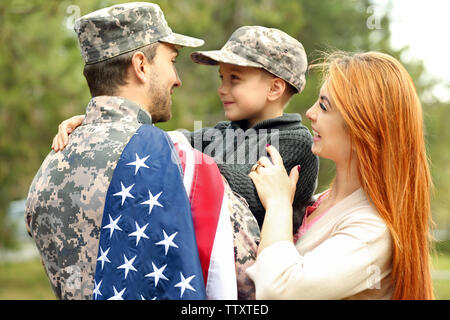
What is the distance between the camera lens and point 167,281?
7.07ft

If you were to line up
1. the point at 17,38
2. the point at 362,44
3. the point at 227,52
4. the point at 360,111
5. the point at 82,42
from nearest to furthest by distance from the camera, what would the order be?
the point at 360,111, the point at 82,42, the point at 227,52, the point at 17,38, the point at 362,44

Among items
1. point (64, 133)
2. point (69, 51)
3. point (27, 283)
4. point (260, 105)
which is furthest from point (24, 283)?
point (64, 133)

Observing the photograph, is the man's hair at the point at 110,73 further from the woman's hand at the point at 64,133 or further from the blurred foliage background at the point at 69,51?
the blurred foliage background at the point at 69,51

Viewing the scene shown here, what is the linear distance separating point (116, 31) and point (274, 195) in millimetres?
1043

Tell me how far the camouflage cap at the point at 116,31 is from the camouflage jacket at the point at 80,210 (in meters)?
0.35

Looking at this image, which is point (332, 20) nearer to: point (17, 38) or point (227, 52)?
point (17, 38)

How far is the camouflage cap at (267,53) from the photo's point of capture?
311 cm

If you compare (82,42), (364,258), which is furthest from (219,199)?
(82,42)

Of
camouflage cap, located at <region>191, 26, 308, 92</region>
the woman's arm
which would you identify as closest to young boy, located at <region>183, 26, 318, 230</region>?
camouflage cap, located at <region>191, 26, 308, 92</region>

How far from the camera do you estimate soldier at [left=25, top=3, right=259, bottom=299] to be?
230cm

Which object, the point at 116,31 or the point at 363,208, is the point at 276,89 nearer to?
the point at 116,31

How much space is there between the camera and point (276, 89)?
3197mm

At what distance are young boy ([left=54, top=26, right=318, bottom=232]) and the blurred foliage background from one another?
418cm
